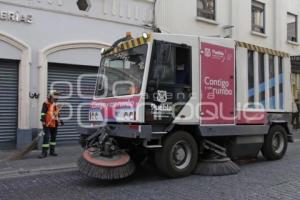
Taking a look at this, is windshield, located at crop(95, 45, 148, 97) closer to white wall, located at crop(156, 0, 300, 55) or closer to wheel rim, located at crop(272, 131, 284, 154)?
wheel rim, located at crop(272, 131, 284, 154)

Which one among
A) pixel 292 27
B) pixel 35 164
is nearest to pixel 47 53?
pixel 35 164

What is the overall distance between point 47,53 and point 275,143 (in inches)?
269

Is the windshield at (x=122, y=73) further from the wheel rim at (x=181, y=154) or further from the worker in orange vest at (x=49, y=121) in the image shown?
the worker in orange vest at (x=49, y=121)

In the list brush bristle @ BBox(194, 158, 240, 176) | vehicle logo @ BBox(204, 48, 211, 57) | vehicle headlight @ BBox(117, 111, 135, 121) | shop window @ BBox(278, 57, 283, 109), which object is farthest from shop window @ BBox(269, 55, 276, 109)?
vehicle headlight @ BBox(117, 111, 135, 121)

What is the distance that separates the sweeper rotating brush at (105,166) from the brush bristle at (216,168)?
162cm

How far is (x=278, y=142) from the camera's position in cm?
1095

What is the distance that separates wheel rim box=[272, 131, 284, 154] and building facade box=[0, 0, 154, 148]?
5964mm

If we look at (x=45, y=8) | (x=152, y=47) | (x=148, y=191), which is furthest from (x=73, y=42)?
(x=148, y=191)

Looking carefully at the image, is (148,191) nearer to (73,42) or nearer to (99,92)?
(99,92)

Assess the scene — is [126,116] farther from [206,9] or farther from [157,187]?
[206,9]

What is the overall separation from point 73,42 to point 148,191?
23.1 ft

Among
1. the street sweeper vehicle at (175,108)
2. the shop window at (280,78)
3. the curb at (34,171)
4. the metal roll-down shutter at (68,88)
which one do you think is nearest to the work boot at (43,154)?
the curb at (34,171)

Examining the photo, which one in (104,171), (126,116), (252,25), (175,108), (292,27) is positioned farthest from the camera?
(292,27)

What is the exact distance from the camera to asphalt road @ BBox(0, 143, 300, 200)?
683 cm
